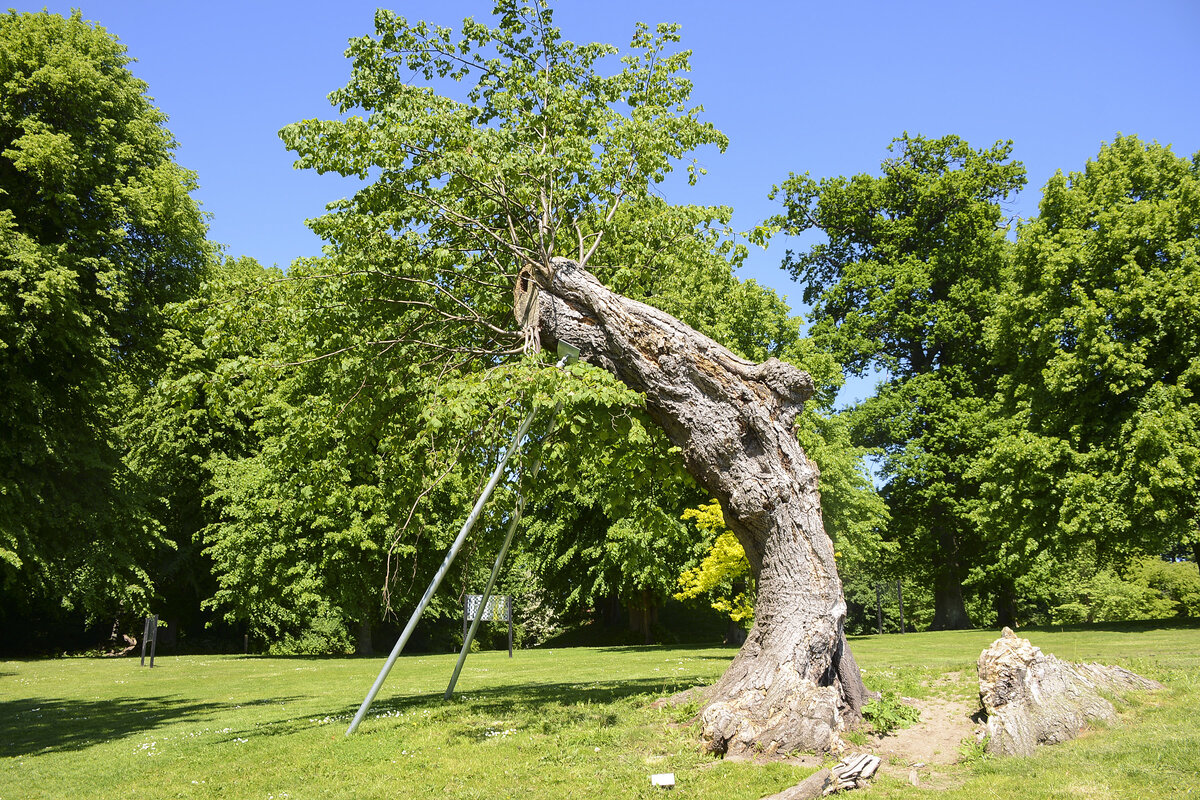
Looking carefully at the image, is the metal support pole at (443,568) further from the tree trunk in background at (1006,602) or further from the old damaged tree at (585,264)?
the tree trunk in background at (1006,602)

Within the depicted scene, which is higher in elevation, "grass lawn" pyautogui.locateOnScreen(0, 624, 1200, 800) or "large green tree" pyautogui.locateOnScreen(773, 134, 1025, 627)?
"large green tree" pyautogui.locateOnScreen(773, 134, 1025, 627)

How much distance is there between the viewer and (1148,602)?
37.2 meters

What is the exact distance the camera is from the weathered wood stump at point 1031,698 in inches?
284

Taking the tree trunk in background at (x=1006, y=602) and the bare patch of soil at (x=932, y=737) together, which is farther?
the tree trunk in background at (x=1006, y=602)

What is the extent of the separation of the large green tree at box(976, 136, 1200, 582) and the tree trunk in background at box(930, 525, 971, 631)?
15.5ft

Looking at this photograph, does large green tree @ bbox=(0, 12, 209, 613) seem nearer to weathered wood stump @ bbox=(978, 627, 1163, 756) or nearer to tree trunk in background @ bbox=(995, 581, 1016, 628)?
weathered wood stump @ bbox=(978, 627, 1163, 756)

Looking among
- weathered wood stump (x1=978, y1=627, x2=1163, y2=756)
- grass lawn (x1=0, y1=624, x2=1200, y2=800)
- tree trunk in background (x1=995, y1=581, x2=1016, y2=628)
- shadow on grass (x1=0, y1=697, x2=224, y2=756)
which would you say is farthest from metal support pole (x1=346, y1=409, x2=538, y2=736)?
tree trunk in background (x1=995, y1=581, x2=1016, y2=628)

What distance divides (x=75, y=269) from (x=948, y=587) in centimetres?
2978

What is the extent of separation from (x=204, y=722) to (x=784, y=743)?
8486 millimetres

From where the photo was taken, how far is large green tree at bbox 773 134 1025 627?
28.9 meters

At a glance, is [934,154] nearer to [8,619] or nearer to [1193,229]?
[1193,229]

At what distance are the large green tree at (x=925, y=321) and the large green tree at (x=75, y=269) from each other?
2146 cm

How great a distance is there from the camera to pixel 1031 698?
24.6 feet

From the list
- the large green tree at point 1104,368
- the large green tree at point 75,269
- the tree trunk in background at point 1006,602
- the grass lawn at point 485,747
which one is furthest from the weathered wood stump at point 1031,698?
the tree trunk in background at point 1006,602
